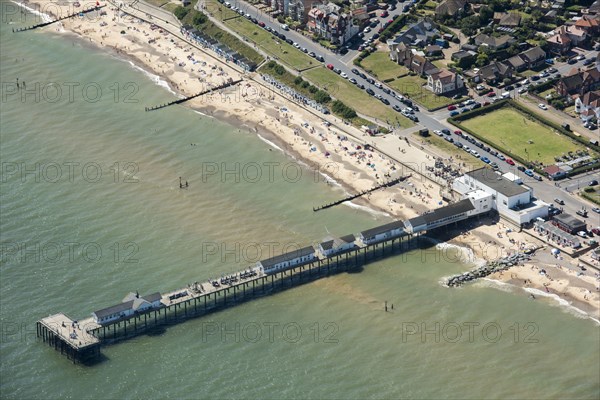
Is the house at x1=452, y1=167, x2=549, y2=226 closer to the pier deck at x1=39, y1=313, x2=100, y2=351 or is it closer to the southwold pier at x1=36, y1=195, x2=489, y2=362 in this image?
the southwold pier at x1=36, y1=195, x2=489, y2=362

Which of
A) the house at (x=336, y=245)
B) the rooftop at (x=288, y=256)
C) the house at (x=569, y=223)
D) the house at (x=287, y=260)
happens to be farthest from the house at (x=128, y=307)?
the house at (x=569, y=223)

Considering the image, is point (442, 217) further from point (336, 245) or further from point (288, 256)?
point (288, 256)

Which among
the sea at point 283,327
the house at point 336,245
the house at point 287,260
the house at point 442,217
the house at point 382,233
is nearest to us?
the sea at point 283,327

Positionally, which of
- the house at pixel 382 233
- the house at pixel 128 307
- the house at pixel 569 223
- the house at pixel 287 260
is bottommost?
the house at pixel 128 307

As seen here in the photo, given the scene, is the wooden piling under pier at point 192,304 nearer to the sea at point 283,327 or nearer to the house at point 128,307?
the house at point 128,307

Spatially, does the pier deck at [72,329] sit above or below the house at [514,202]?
below

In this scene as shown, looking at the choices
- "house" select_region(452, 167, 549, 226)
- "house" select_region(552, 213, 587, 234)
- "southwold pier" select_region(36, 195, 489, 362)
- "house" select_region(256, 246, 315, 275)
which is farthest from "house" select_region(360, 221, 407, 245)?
"house" select_region(552, 213, 587, 234)

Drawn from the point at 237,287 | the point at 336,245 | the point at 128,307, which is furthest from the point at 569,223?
the point at 128,307
